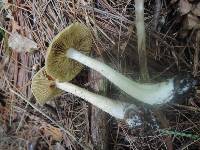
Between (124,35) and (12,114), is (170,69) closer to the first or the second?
(124,35)

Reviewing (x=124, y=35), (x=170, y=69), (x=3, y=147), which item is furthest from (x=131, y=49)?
(x=3, y=147)

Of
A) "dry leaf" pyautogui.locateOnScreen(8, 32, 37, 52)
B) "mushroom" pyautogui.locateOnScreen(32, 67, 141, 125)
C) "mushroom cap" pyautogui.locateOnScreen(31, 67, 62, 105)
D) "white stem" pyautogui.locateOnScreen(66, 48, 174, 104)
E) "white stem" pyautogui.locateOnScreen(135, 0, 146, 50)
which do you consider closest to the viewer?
"white stem" pyautogui.locateOnScreen(135, 0, 146, 50)

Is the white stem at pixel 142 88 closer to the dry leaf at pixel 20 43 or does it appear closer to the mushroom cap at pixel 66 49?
the mushroom cap at pixel 66 49

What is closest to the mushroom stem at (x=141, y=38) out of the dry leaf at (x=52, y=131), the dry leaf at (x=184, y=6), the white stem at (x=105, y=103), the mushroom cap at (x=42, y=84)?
the white stem at (x=105, y=103)

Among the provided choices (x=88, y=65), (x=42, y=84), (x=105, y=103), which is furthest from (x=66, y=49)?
(x=105, y=103)

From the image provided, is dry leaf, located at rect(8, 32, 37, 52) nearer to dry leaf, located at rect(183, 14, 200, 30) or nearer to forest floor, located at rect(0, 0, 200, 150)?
forest floor, located at rect(0, 0, 200, 150)

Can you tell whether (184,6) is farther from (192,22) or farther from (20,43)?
(20,43)

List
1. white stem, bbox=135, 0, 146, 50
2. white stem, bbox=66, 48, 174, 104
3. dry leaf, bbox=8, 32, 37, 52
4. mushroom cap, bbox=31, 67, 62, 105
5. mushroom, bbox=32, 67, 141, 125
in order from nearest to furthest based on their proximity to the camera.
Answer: white stem, bbox=135, 0, 146, 50, white stem, bbox=66, 48, 174, 104, mushroom, bbox=32, 67, 141, 125, mushroom cap, bbox=31, 67, 62, 105, dry leaf, bbox=8, 32, 37, 52

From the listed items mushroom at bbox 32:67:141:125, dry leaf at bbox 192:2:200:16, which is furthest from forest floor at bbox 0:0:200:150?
mushroom at bbox 32:67:141:125
